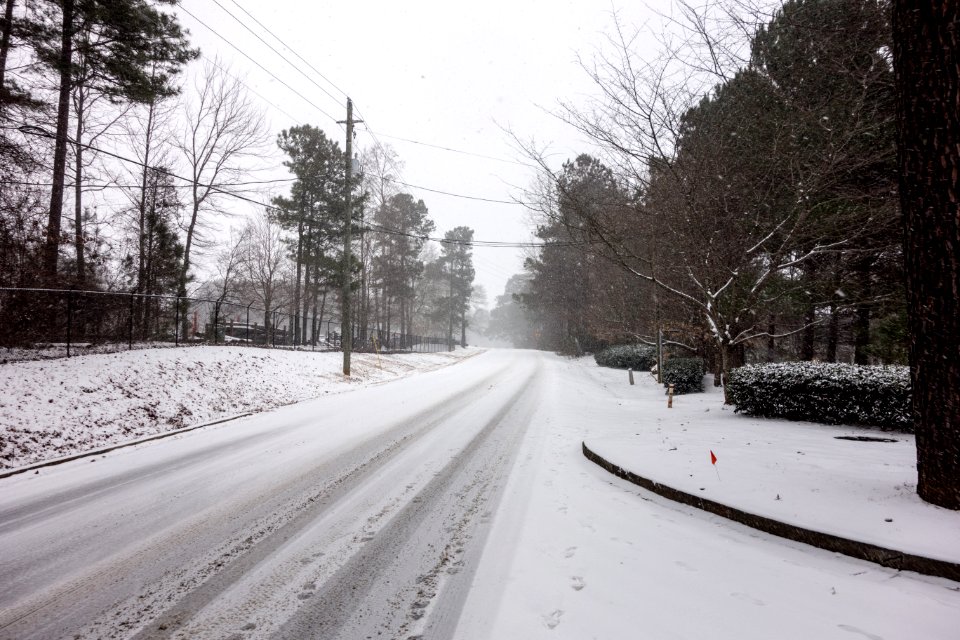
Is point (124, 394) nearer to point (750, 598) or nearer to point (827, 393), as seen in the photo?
point (750, 598)

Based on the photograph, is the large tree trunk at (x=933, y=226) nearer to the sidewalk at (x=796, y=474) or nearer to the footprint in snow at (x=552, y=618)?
the sidewalk at (x=796, y=474)

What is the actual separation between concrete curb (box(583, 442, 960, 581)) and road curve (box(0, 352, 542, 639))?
184cm

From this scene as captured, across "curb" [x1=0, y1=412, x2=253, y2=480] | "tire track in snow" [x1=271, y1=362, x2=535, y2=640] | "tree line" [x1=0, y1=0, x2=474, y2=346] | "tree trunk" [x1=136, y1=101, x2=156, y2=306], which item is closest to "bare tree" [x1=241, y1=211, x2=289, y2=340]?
"tree line" [x1=0, y1=0, x2=474, y2=346]

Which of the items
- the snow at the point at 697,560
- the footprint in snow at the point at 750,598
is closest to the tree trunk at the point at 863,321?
the snow at the point at 697,560

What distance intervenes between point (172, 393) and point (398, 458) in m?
5.76

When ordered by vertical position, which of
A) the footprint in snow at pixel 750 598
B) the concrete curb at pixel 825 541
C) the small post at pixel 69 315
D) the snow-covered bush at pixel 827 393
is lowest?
the footprint in snow at pixel 750 598

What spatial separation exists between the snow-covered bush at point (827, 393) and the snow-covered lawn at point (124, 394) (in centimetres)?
997

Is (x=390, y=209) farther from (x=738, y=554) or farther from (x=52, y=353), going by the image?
(x=738, y=554)

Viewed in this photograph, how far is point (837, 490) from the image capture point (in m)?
3.85

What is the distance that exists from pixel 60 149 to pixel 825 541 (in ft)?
55.9

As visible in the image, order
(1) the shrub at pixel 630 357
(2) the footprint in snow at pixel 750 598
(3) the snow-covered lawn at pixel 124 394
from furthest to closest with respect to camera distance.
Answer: (1) the shrub at pixel 630 357 → (3) the snow-covered lawn at pixel 124 394 → (2) the footprint in snow at pixel 750 598

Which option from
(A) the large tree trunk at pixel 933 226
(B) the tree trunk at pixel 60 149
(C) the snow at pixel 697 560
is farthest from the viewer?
(B) the tree trunk at pixel 60 149

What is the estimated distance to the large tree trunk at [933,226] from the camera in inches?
124

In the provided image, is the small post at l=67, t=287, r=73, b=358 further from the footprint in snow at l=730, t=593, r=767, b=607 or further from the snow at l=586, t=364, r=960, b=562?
the footprint in snow at l=730, t=593, r=767, b=607
